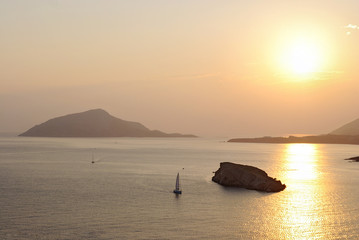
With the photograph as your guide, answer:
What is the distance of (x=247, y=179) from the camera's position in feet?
289

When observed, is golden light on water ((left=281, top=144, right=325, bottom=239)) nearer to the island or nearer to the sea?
the sea

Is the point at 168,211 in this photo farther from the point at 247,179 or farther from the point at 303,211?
the point at 247,179

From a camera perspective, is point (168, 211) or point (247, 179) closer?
point (168, 211)

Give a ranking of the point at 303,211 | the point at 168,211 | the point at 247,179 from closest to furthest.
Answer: the point at 168,211, the point at 303,211, the point at 247,179

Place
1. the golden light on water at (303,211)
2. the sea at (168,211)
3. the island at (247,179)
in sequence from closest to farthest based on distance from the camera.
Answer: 1. the sea at (168,211)
2. the golden light on water at (303,211)
3. the island at (247,179)

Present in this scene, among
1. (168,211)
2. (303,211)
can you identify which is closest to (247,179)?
(303,211)

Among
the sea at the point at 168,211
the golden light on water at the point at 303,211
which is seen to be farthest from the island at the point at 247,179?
the golden light on water at the point at 303,211

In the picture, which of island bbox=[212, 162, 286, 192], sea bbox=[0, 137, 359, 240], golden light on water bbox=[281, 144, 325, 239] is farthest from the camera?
island bbox=[212, 162, 286, 192]

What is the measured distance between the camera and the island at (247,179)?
8501 cm

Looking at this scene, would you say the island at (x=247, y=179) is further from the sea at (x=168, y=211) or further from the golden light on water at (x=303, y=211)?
the golden light on water at (x=303, y=211)

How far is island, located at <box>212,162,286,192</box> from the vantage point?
85.0 metres

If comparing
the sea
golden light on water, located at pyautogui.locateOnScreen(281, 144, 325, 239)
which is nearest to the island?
the sea

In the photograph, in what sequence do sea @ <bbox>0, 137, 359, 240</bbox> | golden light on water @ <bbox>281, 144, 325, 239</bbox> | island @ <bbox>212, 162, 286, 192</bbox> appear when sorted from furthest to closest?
island @ <bbox>212, 162, 286, 192</bbox>, golden light on water @ <bbox>281, 144, 325, 239</bbox>, sea @ <bbox>0, 137, 359, 240</bbox>

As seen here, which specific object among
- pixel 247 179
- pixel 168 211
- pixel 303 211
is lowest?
pixel 303 211
